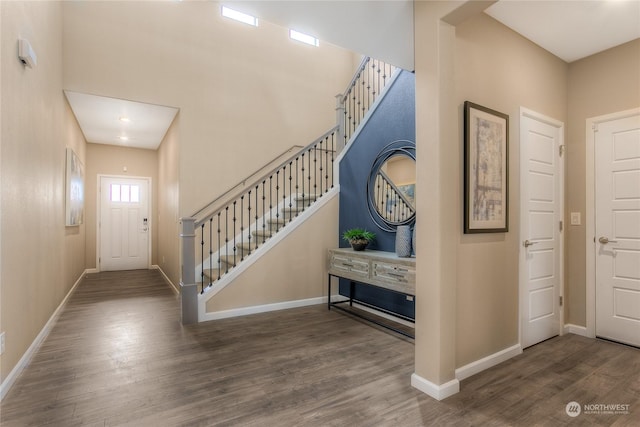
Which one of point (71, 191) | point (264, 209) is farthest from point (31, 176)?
point (264, 209)

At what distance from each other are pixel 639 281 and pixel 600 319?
52 centimetres

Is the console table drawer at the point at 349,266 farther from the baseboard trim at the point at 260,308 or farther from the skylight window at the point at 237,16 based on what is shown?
the skylight window at the point at 237,16

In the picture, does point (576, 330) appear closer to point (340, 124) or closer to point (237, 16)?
point (340, 124)

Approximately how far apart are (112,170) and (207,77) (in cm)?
388

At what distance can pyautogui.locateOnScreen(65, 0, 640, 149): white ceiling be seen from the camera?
216 cm

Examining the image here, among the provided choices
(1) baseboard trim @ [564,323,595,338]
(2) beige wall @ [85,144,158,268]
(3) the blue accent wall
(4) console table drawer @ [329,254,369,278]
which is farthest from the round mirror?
(2) beige wall @ [85,144,158,268]

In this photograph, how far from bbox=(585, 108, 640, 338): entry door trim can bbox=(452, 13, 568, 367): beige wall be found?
2.15ft

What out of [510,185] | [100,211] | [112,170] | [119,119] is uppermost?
[119,119]

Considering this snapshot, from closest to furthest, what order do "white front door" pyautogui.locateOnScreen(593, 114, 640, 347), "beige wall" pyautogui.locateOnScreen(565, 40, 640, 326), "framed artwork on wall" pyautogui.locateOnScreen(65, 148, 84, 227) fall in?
"white front door" pyautogui.locateOnScreen(593, 114, 640, 347) → "beige wall" pyautogui.locateOnScreen(565, 40, 640, 326) → "framed artwork on wall" pyautogui.locateOnScreen(65, 148, 84, 227)

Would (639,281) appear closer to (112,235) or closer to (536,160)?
(536,160)

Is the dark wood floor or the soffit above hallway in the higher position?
the soffit above hallway

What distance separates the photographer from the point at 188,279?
3.78 m

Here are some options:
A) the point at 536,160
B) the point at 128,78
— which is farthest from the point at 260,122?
the point at 536,160

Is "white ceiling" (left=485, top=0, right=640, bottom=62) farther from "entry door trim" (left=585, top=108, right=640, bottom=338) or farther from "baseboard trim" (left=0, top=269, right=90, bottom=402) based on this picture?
"baseboard trim" (left=0, top=269, right=90, bottom=402)
